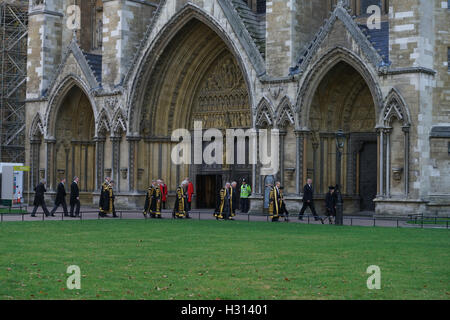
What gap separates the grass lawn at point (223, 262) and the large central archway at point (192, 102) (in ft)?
47.5

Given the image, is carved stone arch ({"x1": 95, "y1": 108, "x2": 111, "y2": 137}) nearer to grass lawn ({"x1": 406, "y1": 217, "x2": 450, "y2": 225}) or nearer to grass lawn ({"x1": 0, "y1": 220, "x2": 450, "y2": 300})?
grass lawn ({"x1": 0, "y1": 220, "x2": 450, "y2": 300})

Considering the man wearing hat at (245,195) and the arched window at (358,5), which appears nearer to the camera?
the arched window at (358,5)

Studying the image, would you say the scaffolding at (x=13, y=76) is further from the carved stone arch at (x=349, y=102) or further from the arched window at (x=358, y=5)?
the carved stone arch at (x=349, y=102)

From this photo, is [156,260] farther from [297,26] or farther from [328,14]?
[328,14]

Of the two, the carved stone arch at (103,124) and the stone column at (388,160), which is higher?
the carved stone arch at (103,124)

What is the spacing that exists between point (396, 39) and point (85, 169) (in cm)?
2093

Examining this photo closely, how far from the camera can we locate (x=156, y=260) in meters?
15.2

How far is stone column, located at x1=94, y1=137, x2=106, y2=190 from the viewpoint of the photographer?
3941 centimetres

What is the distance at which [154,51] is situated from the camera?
37406mm

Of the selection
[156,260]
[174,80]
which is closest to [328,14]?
[174,80]

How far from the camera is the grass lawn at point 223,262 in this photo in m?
11.3

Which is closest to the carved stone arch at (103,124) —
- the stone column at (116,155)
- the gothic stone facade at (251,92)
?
the gothic stone facade at (251,92)

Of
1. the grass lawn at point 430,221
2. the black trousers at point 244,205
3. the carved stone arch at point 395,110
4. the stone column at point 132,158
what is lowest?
the grass lawn at point 430,221

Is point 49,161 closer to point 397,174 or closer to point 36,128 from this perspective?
point 36,128
